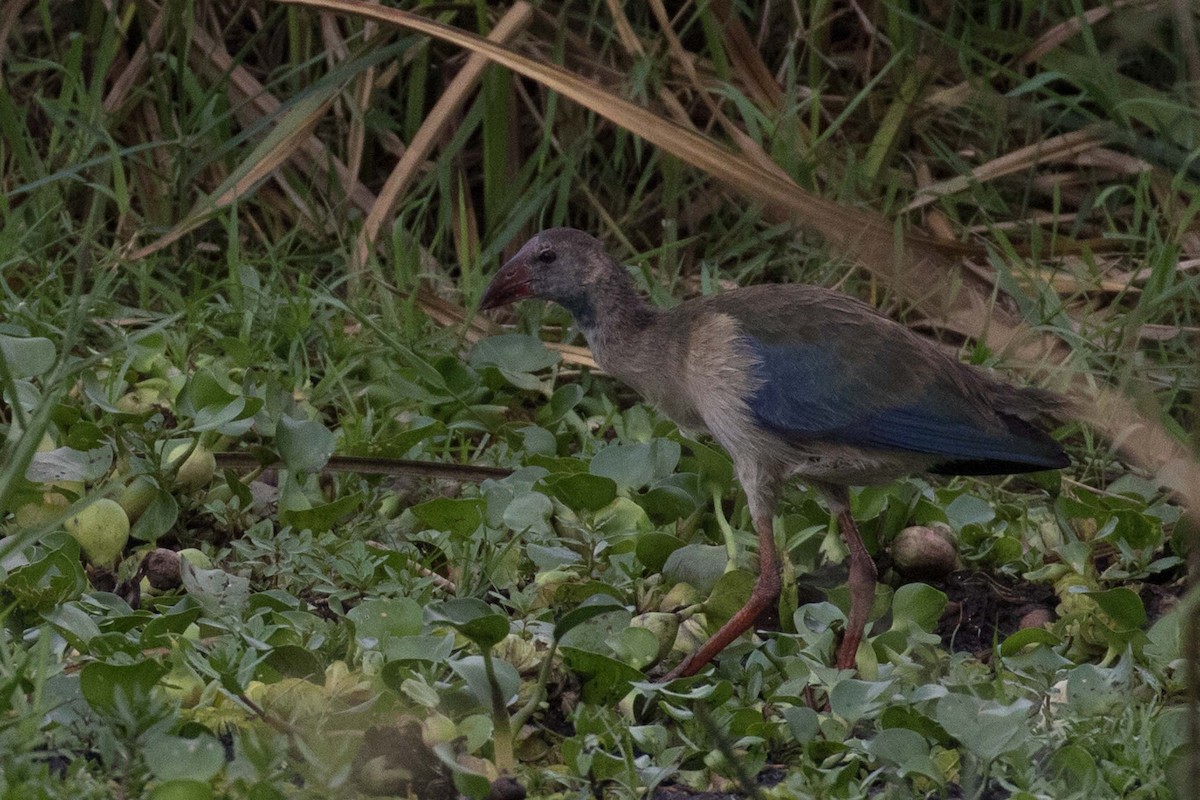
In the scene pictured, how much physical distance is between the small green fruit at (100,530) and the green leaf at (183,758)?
103cm

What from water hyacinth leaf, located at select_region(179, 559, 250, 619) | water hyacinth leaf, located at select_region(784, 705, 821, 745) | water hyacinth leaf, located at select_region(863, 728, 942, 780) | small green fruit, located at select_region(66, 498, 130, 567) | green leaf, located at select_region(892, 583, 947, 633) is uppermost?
water hyacinth leaf, located at select_region(863, 728, 942, 780)

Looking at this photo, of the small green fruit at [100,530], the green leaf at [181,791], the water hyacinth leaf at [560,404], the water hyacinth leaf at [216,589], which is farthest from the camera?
the water hyacinth leaf at [560,404]

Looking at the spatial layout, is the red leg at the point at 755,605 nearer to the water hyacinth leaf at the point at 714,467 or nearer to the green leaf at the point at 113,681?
the water hyacinth leaf at the point at 714,467

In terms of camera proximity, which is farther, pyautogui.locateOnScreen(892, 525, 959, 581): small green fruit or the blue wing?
pyautogui.locateOnScreen(892, 525, 959, 581): small green fruit

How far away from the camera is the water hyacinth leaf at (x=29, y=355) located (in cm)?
359

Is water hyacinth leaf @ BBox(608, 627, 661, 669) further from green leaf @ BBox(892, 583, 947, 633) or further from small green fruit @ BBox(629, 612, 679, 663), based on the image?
green leaf @ BBox(892, 583, 947, 633)

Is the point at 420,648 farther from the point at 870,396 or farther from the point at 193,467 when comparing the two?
the point at 870,396

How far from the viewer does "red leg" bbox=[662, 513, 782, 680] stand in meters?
3.22

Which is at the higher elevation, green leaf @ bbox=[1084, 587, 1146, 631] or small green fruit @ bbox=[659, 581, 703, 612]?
green leaf @ bbox=[1084, 587, 1146, 631]

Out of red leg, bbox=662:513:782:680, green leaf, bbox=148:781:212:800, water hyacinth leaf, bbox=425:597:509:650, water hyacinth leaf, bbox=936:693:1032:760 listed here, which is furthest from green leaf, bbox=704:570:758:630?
green leaf, bbox=148:781:212:800

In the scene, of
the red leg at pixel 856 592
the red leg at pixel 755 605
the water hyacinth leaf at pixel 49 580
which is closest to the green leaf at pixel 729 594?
the red leg at pixel 755 605

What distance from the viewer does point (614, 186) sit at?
A: 539 centimetres

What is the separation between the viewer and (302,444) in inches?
144

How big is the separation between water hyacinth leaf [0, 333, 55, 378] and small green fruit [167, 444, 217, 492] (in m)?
0.33
